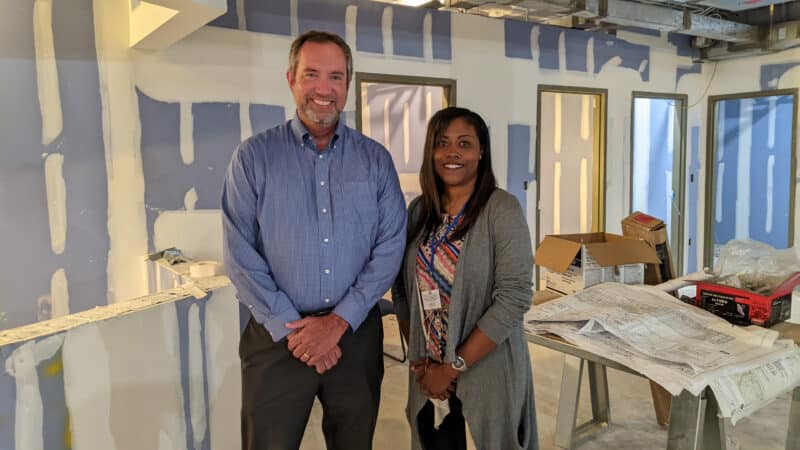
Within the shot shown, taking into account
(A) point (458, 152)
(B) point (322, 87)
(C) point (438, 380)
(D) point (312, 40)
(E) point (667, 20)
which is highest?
(E) point (667, 20)

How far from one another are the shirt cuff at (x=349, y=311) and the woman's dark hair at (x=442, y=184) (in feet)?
1.02

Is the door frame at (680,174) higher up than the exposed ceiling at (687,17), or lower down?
lower down

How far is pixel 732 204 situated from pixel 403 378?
5.17m

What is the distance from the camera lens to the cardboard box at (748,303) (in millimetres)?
1824

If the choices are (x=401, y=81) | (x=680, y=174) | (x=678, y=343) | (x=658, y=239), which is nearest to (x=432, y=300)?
(x=678, y=343)

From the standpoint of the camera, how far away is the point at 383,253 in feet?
4.99

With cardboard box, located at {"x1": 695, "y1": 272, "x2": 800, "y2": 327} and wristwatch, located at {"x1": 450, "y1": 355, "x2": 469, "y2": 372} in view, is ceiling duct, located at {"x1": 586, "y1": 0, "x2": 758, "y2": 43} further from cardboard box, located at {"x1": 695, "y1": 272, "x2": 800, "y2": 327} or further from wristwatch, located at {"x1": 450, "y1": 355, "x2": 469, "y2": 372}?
wristwatch, located at {"x1": 450, "y1": 355, "x2": 469, "y2": 372}

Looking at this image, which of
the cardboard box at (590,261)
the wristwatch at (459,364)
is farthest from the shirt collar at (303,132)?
the cardboard box at (590,261)

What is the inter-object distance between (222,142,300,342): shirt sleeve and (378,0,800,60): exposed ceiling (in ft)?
8.73

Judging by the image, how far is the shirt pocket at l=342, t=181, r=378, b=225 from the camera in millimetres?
1490

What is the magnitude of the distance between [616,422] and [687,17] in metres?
3.56

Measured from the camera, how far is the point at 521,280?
151cm

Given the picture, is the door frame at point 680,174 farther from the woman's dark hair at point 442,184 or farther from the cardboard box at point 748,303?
the woman's dark hair at point 442,184

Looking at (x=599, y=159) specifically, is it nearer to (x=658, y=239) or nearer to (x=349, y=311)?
(x=658, y=239)
